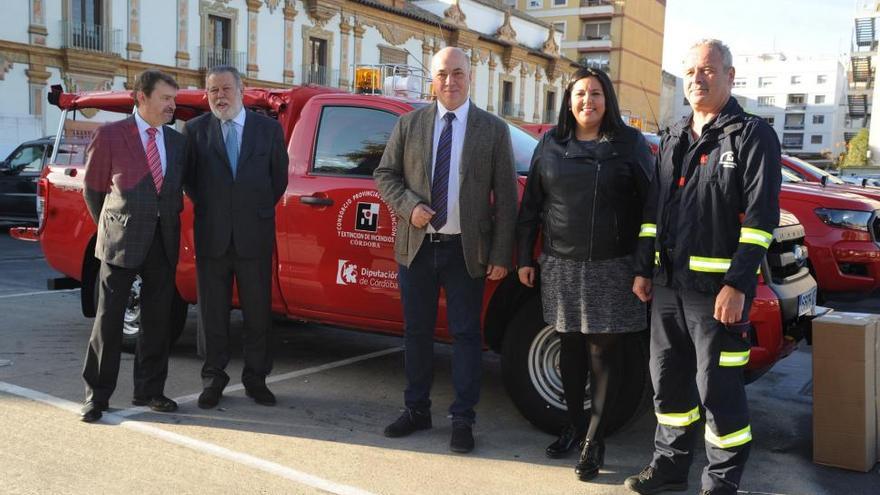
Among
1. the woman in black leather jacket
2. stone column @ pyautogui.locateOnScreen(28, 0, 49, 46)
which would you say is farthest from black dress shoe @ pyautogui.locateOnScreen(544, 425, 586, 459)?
stone column @ pyautogui.locateOnScreen(28, 0, 49, 46)

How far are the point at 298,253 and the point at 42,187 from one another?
2559mm

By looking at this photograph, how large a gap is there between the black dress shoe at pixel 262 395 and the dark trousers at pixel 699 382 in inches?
91.4

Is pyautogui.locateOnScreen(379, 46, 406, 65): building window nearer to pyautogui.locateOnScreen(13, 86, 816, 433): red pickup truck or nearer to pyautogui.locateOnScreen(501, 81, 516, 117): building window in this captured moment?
pyautogui.locateOnScreen(501, 81, 516, 117): building window

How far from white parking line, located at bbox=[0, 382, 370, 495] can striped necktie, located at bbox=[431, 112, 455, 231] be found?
1371mm

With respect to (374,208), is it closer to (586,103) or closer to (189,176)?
(189,176)

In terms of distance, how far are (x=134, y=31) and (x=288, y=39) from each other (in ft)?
23.2

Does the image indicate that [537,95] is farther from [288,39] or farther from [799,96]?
[799,96]

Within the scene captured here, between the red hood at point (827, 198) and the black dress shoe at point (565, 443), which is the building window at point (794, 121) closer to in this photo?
the red hood at point (827, 198)

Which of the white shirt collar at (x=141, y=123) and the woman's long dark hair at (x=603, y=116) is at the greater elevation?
the woman's long dark hair at (x=603, y=116)

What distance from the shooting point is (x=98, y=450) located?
4.09m

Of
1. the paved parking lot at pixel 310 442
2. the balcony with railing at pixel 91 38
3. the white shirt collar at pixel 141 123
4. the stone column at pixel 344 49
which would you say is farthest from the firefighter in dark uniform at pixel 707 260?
the stone column at pixel 344 49

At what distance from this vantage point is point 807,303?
14.4 feet

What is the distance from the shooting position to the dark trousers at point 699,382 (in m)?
3.44

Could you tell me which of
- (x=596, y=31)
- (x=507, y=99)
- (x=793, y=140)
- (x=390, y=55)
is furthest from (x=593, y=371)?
(x=793, y=140)
